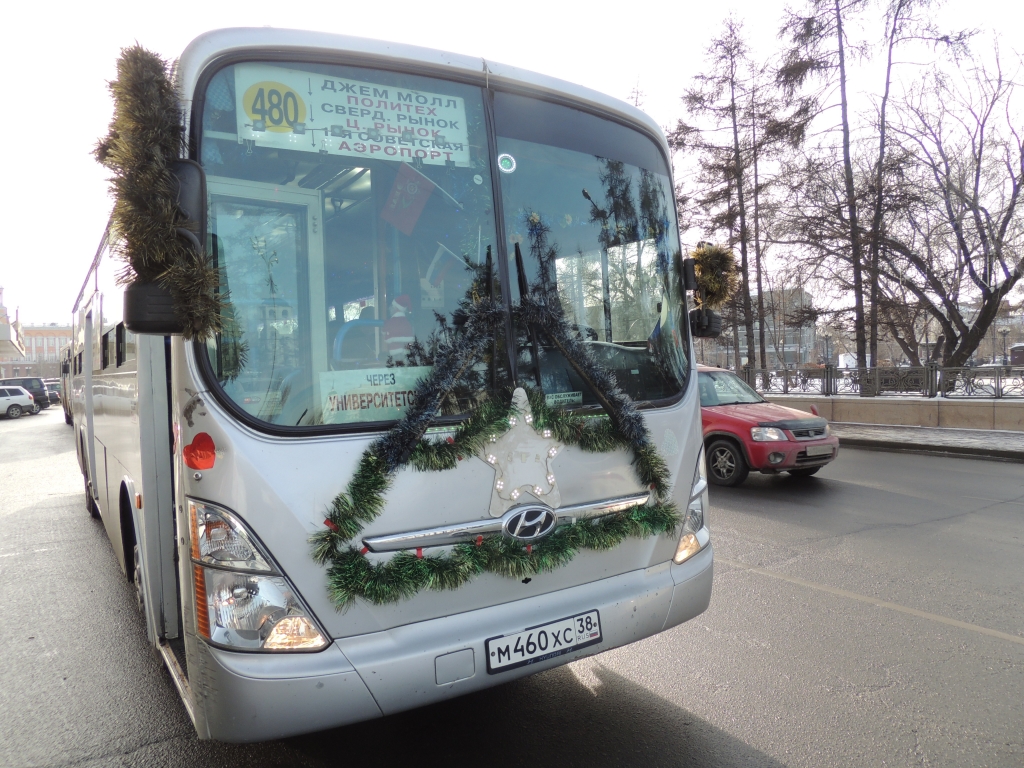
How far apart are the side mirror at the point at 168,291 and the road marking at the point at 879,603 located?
457 centimetres

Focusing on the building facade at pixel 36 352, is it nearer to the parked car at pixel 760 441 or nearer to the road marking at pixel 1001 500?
the parked car at pixel 760 441

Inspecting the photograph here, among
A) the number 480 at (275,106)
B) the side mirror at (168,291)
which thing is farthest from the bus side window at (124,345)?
the number 480 at (275,106)

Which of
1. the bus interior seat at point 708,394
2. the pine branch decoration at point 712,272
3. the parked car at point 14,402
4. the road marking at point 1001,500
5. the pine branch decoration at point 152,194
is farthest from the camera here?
the parked car at point 14,402

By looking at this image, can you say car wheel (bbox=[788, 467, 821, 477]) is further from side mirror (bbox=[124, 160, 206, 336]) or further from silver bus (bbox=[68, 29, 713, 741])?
side mirror (bbox=[124, 160, 206, 336])

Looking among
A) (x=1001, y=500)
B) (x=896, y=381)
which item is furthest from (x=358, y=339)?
(x=896, y=381)

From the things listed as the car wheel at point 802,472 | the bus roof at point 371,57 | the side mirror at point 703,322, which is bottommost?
the car wheel at point 802,472

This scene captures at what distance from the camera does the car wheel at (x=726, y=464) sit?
30.2 feet

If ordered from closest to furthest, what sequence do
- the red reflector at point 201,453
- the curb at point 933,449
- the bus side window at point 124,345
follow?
the red reflector at point 201,453
the bus side window at point 124,345
the curb at point 933,449

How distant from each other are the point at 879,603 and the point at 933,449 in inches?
384

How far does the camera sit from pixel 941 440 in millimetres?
13320

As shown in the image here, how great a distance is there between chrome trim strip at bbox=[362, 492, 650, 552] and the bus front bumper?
29cm

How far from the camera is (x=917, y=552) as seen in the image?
5914 millimetres

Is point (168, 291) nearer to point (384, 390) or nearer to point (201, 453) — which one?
point (201, 453)

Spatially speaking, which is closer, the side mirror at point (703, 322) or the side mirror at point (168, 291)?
the side mirror at point (168, 291)
